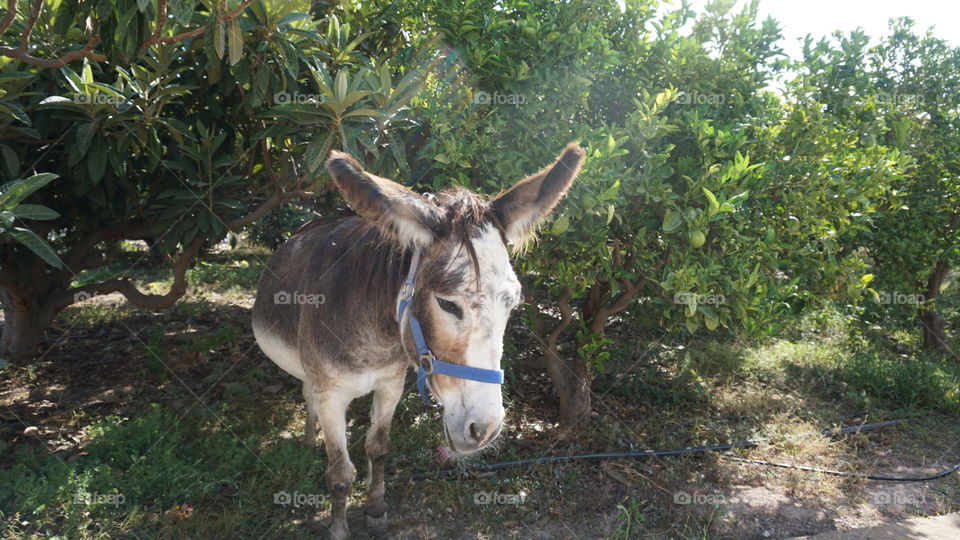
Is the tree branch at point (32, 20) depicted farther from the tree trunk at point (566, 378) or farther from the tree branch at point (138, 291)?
the tree trunk at point (566, 378)

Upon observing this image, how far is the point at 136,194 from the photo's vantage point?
4773 mm

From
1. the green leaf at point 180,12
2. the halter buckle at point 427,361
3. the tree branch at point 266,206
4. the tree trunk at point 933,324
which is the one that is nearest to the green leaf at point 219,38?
the green leaf at point 180,12

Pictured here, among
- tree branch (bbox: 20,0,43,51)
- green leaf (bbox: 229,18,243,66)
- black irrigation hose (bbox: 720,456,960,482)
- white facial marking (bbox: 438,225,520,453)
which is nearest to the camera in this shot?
white facial marking (bbox: 438,225,520,453)

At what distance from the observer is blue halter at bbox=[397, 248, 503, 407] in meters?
2.27

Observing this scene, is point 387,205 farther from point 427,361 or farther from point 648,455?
point 648,455

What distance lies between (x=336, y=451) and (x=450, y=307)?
1648 mm

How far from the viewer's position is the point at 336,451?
3.39 metres

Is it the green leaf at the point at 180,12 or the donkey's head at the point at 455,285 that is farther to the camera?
the green leaf at the point at 180,12

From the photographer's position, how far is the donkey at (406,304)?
229 cm

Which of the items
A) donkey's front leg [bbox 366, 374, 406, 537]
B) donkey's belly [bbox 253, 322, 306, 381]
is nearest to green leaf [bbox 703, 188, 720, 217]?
donkey's front leg [bbox 366, 374, 406, 537]

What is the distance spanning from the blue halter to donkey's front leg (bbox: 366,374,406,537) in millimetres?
968

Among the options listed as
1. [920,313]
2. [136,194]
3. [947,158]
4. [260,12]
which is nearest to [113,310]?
[136,194]

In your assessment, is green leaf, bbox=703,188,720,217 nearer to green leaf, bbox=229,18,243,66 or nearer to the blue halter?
the blue halter

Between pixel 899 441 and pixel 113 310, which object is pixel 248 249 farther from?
pixel 899 441
